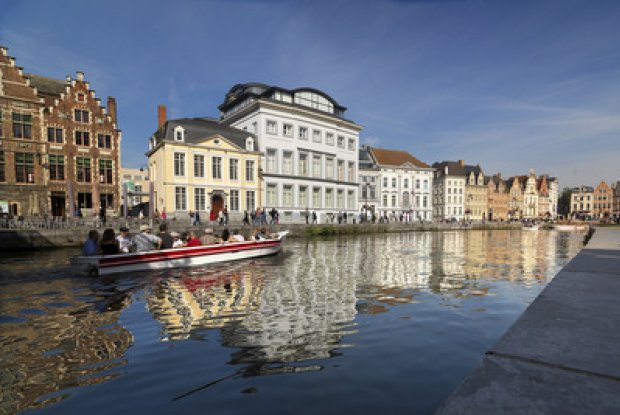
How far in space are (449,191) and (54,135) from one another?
223 ft

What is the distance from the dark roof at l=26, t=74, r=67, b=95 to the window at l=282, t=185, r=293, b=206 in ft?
79.8

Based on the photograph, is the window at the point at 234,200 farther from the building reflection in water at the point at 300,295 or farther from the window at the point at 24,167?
the building reflection in water at the point at 300,295

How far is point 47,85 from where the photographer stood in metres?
34.1

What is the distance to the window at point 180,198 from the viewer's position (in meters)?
32.4

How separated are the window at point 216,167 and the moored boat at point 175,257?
1972cm

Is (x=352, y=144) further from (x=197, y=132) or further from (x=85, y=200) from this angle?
(x=85, y=200)

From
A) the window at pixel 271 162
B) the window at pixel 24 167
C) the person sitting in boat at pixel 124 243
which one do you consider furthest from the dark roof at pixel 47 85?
the person sitting in boat at pixel 124 243

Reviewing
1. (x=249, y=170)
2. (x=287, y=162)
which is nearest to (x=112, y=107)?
(x=249, y=170)

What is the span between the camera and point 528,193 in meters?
89.9

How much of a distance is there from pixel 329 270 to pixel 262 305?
5359mm

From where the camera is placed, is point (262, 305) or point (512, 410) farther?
point (262, 305)

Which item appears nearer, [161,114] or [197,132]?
[197,132]

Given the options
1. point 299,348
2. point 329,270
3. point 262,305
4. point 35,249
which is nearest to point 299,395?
point 299,348

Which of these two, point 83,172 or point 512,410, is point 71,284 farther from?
point 83,172
